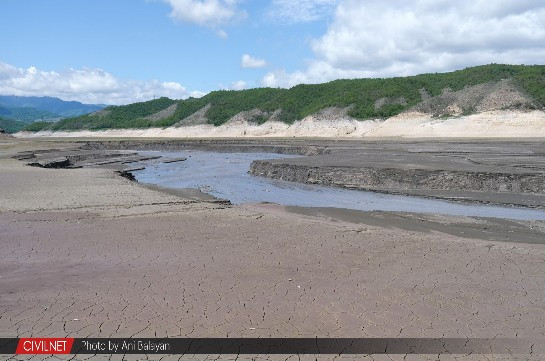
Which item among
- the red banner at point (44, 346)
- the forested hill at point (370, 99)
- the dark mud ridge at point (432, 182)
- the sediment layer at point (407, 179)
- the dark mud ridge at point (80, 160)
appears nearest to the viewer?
the red banner at point (44, 346)

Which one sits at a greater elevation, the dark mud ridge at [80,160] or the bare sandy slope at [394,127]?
the bare sandy slope at [394,127]

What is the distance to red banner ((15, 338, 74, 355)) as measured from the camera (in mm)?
4988

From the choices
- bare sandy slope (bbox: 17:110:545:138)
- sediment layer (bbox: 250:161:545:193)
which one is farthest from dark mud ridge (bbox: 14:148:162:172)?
bare sandy slope (bbox: 17:110:545:138)

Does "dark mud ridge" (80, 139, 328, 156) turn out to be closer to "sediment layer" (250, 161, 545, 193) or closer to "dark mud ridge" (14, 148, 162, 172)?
"dark mud ridge" (14, 148, 162, 172)

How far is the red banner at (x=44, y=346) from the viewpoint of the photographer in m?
4.99

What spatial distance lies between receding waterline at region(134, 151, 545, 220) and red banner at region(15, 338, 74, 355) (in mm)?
11814

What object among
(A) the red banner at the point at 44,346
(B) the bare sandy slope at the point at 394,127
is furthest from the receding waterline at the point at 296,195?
(B) the bare sandy slope at the point at 394,127

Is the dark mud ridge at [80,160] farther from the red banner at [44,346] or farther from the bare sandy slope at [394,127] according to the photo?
the bare sandy slope at [394,127]

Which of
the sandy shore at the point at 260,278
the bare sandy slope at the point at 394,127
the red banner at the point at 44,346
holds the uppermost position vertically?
the bare sandy slope at the point at 394,127

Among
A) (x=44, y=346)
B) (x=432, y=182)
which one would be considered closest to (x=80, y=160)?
(x=432, y=182)

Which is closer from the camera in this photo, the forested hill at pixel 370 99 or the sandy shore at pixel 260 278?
the sandy shore at pixel 260 278

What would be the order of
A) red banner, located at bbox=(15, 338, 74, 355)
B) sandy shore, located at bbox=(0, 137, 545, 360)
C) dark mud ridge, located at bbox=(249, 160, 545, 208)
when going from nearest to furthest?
1. red banner, located at bbox=(15, 338, 74, 355)
2. sandy shore, located at bbox=(0, 137, 545, 360)
3. dark mud ridge, located at bbox=(249, 160, 545, 208)

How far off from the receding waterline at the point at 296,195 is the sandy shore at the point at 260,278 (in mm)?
2687

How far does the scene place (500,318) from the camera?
5.98 metres
